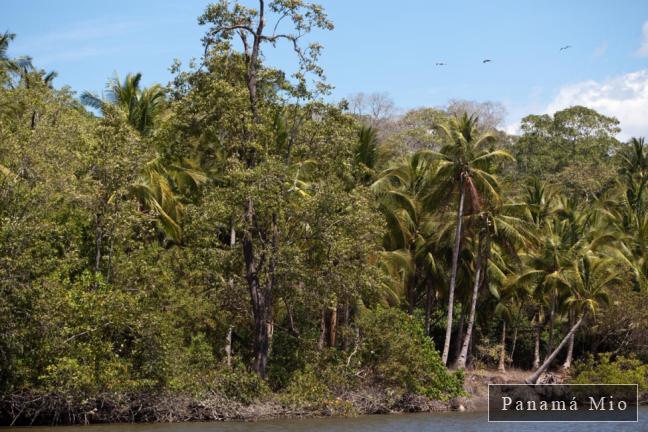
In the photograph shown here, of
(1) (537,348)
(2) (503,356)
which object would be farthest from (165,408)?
(1) (537,348)

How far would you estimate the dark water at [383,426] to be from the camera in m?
21.9

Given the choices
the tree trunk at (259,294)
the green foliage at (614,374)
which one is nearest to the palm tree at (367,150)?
the tree trunk at (259,294)

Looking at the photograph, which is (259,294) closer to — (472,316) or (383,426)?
(383,426)

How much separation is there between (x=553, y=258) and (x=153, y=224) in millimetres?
15345

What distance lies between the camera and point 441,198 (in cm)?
3397

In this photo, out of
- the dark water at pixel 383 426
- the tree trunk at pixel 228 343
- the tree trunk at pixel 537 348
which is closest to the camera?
the dark water at pixel 383 426

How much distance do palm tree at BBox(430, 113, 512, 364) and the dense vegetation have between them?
84 millimetres

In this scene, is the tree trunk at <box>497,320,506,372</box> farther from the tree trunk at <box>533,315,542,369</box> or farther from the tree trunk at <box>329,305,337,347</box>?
the tree trunk at <box>329,305,337,347</box>

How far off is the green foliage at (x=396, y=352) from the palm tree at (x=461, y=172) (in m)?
3.91

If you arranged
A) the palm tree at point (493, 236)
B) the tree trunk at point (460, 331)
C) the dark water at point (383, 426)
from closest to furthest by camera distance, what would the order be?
the dark water at point (383, 426), the palm tree at point (493, 236), the tree trunk at point (460, 331)

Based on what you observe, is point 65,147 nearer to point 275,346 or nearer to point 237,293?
point 237,293

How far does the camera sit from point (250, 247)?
26750 mm

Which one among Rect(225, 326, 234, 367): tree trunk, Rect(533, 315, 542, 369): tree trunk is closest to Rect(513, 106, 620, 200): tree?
Rect(533, 315, 542, 369): tree trunk

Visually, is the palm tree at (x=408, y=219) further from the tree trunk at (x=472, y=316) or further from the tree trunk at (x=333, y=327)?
the tree trunk at (x=333, y=327)
